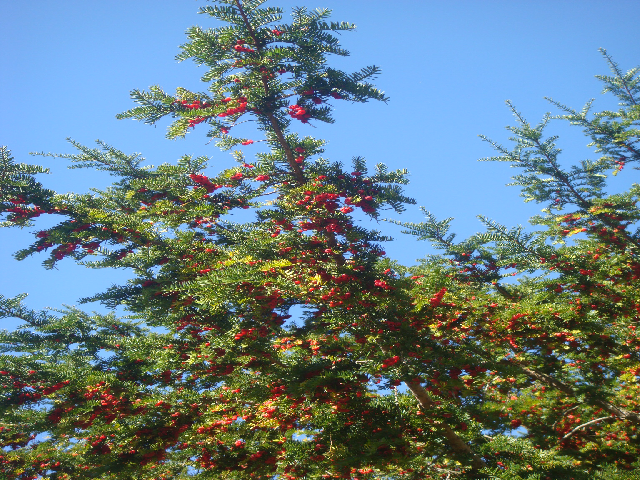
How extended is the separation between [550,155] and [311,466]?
14465 millimetres

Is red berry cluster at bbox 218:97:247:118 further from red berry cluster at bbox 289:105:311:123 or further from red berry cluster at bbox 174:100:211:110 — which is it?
red berry cluster at bbox 289:105:311:123

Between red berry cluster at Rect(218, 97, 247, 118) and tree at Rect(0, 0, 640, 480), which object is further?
red berry cluster at Rect(218, 97, 247, 118)

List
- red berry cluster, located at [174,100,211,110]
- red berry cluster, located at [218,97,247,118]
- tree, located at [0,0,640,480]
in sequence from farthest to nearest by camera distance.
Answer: red berry cluster, located at [174,100,211,110], red berry cluster, located at [218,97,247,118], tree, located at [0,0,640,480]

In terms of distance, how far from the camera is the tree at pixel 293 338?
550 cm

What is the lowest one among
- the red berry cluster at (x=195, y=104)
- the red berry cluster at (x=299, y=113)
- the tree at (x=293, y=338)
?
the tree at (x=293, y=338)

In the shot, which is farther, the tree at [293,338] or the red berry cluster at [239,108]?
the red berry cluster at [239,108]

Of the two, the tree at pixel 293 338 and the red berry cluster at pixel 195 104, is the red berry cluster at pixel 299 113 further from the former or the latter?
the red berry cluster at pixel 195 104

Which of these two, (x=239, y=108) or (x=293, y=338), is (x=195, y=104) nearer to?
(x=239, y=108)

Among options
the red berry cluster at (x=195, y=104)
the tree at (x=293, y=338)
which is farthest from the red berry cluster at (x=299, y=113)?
the red berry cluster at (x=195, y=104)

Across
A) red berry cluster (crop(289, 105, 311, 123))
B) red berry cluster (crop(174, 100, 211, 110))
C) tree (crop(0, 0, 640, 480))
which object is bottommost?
tree (crop(0, 0, 640, 480))

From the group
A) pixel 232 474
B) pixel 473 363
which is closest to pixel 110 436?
pixel 232 474

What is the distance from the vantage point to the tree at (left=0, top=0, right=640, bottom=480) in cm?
550

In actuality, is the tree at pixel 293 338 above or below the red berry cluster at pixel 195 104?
below

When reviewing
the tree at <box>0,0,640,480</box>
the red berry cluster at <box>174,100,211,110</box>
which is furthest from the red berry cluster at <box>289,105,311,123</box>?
the red berry cluster at <box>174,100,211,110</box>
